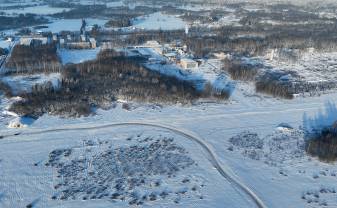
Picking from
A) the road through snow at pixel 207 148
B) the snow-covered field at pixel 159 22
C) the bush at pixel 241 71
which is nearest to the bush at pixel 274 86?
the bush at pixel 241 71

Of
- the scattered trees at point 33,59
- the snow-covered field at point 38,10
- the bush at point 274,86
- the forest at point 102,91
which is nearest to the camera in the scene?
the forest at point 102,91

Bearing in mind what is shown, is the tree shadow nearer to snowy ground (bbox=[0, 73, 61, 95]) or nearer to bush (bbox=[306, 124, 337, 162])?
bush (bbox=[306, 124, 337, 162])

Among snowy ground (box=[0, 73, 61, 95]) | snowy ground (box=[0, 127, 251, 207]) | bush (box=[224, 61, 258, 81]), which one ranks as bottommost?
snowy ground (box=[0, 127, 251, 207])

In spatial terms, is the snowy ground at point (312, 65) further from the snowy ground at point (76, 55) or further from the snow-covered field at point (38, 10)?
the snow-covered field at point (38, 10)

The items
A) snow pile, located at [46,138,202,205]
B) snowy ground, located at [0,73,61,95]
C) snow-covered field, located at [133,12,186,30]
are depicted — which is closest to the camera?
snow pile, located at [46,138,202,205]

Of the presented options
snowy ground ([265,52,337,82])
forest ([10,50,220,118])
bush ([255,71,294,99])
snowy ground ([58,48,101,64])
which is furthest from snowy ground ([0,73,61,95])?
snowy ground ([265,52,337,82])

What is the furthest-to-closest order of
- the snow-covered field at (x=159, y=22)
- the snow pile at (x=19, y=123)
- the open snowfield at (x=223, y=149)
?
the snow-covered field at (x=159, y=22) → the snow pile at (x=19, y=123) → the open snowfield at (x=223, y=149)

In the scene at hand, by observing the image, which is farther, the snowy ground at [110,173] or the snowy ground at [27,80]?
the snowy ground at [27,80]

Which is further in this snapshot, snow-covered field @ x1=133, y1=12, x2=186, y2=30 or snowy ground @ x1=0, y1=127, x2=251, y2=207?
snow-covered field @ x1=133, y1=12, x2=186, y2=30

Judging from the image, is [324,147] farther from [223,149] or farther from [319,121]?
[223,149]

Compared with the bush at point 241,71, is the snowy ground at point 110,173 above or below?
below

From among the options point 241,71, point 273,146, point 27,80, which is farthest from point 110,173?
point 241,71

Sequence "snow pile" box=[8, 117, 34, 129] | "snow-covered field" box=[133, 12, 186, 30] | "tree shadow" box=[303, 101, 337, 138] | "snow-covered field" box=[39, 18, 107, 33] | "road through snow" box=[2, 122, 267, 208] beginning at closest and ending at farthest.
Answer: "road through snow" box=[2, 122, 267, 208] → "snow pile" box=[8, 117, 34, 129] → "tree shadow" box=[303, 101, 337, 138] → "snow-covered field" box=[39, 18, 107, 33] → "snow-covered field" box=[133, 12, 186, 30]

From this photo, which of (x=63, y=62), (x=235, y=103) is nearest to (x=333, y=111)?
(x=235, y=103)
